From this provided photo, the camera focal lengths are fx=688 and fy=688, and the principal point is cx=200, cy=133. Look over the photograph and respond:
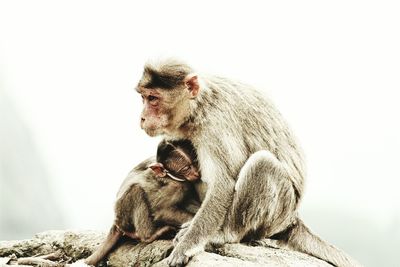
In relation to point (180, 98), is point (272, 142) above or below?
below

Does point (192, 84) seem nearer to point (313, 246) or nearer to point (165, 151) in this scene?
point (165, 151)

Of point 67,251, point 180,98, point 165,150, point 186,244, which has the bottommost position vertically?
point 67,251

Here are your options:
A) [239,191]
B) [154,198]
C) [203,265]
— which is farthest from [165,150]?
[203,265]

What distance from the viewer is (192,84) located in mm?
7598

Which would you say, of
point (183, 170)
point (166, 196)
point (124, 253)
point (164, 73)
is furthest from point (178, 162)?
point (124, 253)

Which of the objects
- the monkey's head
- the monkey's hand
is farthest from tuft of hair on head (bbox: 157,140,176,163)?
the monkey's hand

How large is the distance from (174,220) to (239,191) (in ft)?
2.90

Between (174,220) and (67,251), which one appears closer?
(174,220)

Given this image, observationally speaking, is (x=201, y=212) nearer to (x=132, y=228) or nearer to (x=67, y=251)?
(x=132, y=228)

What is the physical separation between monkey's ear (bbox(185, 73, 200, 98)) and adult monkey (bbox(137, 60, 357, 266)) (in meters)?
0.01

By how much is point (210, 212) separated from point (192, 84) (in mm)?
1419

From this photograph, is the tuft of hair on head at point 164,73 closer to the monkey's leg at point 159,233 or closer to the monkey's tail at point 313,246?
the monkey's leg at point 159,233

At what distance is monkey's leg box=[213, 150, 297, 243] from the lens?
745cm

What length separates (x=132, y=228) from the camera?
26.0 ft
